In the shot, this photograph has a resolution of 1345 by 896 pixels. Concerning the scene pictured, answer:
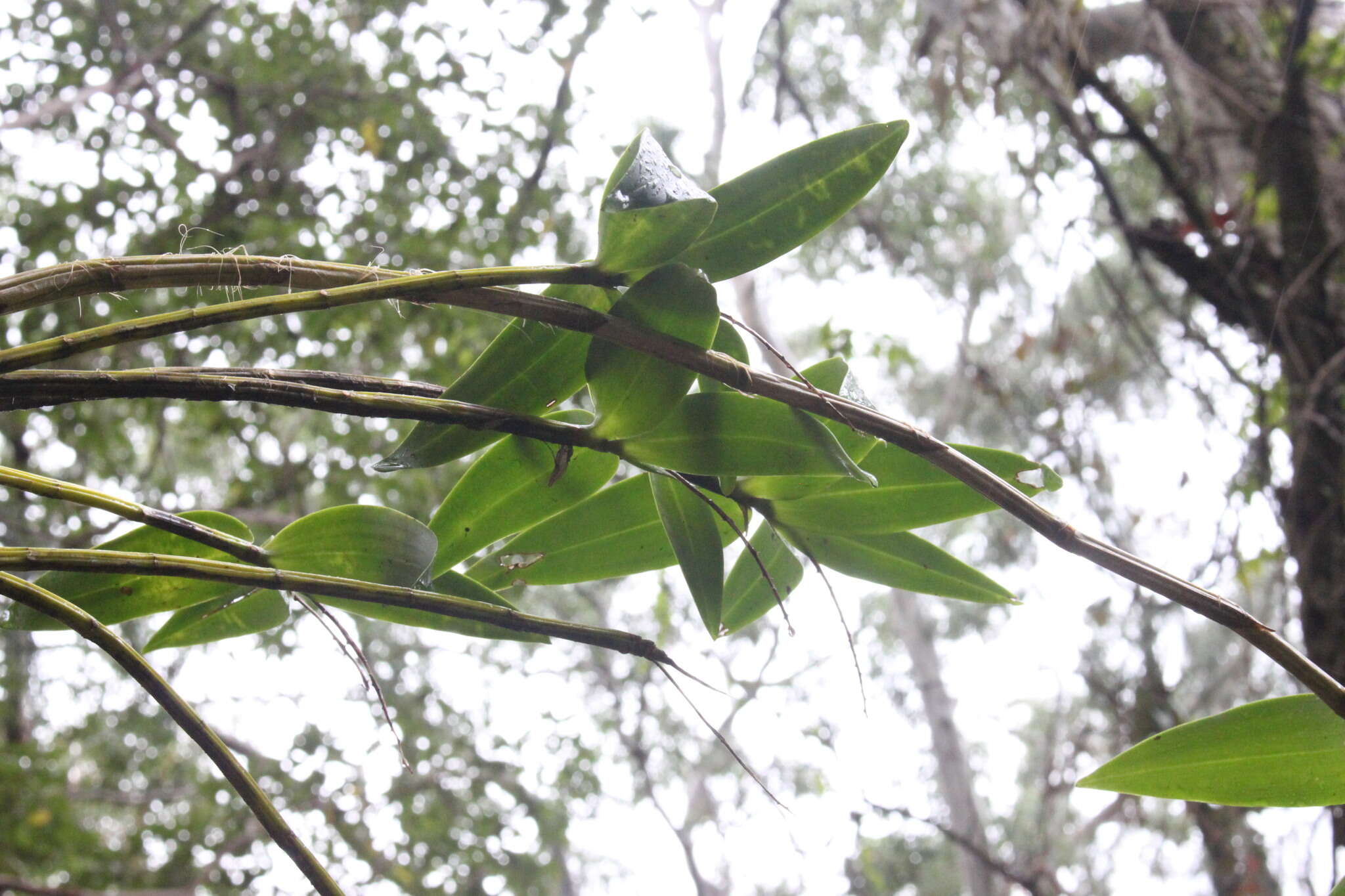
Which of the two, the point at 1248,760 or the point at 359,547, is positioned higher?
the point at 359,547

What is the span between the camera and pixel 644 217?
0.79 ft

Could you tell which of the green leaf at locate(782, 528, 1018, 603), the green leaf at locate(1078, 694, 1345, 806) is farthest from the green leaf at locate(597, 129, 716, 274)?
the green leaf at locate(1078, 694, 1345, 806)

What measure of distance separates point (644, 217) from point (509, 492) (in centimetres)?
11

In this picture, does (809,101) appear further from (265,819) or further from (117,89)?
(265,819)

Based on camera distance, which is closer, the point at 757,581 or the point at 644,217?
the point at 644,217

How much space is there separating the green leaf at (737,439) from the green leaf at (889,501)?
4 centimetres

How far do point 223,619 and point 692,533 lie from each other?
0.16 m

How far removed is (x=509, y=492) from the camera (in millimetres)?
303

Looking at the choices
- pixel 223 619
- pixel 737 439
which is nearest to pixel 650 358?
pixel 737 439

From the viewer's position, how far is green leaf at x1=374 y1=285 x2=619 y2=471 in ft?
0.89

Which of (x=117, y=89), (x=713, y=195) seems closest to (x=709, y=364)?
(x=713, y=195)

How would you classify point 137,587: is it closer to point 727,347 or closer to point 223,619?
point 223,619

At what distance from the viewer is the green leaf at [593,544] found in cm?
32

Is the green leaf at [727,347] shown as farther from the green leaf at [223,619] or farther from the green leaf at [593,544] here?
the green leaf at [223,619]
